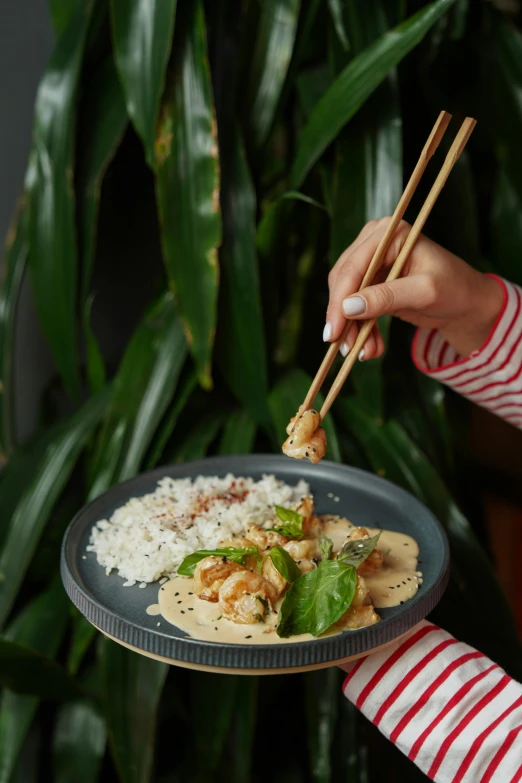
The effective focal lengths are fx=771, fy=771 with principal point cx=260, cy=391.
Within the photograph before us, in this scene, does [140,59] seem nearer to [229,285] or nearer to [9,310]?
[229,285]

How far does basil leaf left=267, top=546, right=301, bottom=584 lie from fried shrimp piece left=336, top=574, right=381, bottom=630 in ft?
0.25

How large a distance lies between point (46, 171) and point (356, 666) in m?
0.99

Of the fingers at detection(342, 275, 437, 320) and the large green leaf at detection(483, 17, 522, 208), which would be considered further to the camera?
the large green leaf at detection(483, 17, 522, 208)

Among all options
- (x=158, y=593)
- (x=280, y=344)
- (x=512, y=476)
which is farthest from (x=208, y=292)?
(x=512, y=476)

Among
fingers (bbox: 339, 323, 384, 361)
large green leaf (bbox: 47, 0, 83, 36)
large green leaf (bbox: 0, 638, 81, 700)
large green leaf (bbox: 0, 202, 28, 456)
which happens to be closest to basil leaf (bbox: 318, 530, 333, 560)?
fingers (bbox: 339, 323, 384, 361)

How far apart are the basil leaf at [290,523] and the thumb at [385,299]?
0.78ft

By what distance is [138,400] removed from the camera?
1.30m

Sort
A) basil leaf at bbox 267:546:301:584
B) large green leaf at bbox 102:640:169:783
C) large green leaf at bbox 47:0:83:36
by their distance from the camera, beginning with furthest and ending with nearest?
large green leaf at bbox 47:0:83:36 < large green leaf at bbox 102:640:169:783 < basil leaf at bbox 267:546:301:584

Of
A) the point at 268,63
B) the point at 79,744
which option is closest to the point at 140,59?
the point at 268,63

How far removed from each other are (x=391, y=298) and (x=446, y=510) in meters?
0.49

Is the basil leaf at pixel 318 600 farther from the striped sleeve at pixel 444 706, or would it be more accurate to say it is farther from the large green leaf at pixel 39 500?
the large green leaf at pixel 39 500

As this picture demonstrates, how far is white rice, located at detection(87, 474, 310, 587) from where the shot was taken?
84cm

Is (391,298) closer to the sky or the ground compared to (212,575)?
closer to the sky

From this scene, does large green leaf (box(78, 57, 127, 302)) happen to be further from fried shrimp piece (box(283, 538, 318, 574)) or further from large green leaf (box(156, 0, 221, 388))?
fried shrimp piece (box(283, 538, 318, 574))
